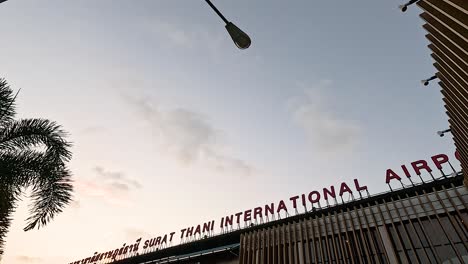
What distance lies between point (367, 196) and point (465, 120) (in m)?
20.6

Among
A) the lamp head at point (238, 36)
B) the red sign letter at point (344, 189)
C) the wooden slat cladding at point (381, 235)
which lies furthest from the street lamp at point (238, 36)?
the red sign letter at point (344, 189)

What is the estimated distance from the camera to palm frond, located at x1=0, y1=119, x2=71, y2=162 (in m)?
10.7

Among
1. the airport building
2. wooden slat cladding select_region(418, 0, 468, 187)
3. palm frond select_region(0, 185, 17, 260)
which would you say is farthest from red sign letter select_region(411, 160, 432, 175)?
palm frond select_region(0, 185, 17, 260)

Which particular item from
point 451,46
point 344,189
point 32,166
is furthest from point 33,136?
point 344,189

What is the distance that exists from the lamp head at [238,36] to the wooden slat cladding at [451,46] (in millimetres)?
3957

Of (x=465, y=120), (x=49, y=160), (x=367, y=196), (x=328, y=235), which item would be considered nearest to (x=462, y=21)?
(x=465, y=120)

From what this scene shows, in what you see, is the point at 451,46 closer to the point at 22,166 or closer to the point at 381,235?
the point at 22,166

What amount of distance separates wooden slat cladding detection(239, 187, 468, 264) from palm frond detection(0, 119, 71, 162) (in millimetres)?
19357

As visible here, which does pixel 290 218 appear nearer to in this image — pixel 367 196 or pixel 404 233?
pixel 367 196

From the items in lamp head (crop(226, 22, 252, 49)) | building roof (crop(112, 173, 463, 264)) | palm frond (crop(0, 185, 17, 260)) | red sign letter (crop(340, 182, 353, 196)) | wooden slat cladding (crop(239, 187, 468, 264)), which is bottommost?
palm frond (crop(0, 185, 17, 260))

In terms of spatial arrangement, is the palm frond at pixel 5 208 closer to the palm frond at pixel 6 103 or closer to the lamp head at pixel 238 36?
the palm frond at pixel 6 103

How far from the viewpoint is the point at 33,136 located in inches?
436

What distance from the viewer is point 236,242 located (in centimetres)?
3081

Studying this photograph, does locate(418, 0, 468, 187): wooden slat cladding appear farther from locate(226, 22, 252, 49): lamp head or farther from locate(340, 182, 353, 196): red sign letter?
locate(340, 182, 353, 196): red sign letter
